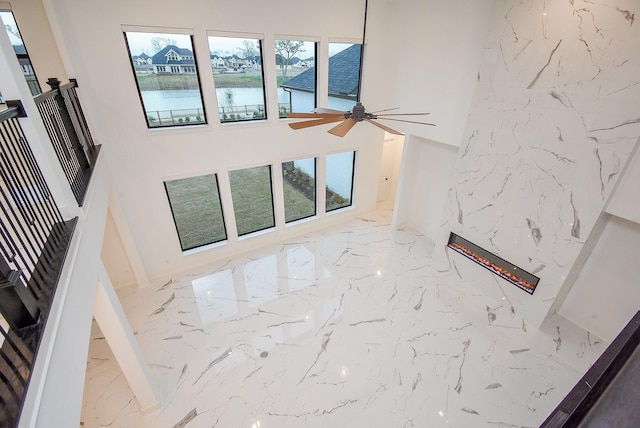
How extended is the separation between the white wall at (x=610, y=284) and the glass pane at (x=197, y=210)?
660 centimetres

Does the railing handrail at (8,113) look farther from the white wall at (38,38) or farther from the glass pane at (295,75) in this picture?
the glass pane at (295,75)

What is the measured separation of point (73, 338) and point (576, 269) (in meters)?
6.24

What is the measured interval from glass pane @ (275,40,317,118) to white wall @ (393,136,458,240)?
2.52m

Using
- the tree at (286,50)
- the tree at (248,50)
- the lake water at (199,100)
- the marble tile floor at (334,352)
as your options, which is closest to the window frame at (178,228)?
the marble tile floor at (334,352)

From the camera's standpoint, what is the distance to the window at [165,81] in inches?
174

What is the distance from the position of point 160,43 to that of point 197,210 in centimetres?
297

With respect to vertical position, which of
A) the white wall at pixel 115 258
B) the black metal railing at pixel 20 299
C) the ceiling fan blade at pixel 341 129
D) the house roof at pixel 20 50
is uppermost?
the house roof at pixel 20 50

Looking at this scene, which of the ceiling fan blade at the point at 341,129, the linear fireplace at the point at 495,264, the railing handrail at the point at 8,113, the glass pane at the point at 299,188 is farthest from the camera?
the glass pane at the point at 299,188

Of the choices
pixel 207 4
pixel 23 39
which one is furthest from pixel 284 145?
pixel 23 39

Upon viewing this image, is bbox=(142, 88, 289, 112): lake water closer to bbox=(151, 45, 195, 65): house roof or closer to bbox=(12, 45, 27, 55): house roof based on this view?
bbox=(151, 45, 195, 65): house roof

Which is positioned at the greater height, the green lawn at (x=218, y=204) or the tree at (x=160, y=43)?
the tree at (x=160, y=43)

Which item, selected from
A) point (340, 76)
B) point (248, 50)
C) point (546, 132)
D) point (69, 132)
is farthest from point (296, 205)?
point (546, 132)

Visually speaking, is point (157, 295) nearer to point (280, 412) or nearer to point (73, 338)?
point (280, 412)

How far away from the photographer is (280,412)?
12.1 feet
